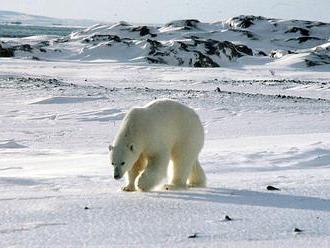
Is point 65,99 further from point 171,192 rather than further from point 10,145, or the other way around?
point 171,192

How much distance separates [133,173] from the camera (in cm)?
585

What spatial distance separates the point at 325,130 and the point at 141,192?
7552 millimetres

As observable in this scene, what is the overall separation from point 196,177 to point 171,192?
693 mm

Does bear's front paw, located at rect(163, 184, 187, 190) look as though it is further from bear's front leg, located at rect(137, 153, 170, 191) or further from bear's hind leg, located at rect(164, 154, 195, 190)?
bear's front leg, located at rect(137, 153, 170, 191)

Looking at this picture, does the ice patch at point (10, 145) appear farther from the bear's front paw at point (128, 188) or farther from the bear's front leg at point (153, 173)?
the bear's front leg at point (153, 173)

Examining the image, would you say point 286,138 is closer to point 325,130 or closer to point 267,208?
point 325,130

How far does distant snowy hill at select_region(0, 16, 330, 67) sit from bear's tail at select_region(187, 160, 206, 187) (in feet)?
116

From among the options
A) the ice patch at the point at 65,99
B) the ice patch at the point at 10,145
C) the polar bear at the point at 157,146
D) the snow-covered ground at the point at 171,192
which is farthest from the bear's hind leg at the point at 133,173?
the ice patch at the point at 65,99

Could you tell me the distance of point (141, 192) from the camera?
549 centimetres

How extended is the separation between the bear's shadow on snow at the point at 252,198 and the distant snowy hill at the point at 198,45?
36.2 m

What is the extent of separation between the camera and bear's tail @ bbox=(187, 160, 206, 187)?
245 inches

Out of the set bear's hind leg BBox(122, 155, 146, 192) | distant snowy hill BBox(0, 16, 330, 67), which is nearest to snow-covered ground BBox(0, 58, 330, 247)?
bear's hind leg BBox(122, 155, 146, 192)

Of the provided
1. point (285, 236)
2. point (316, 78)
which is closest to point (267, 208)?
point (285, 236)

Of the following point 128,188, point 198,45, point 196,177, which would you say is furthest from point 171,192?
point 198,45
